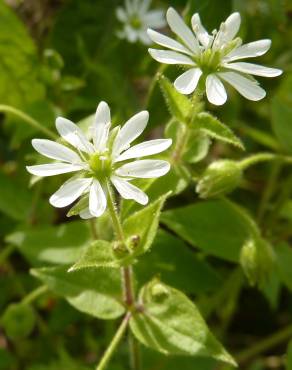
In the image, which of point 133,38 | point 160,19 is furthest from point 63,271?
point 160,19

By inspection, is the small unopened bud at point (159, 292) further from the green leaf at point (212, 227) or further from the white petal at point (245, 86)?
the white petal at point (245, 86)

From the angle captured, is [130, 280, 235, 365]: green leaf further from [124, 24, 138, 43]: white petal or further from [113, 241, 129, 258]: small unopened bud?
[124, 24, 138, 43]: white petal

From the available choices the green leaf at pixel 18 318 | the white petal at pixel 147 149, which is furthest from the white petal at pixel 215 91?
the green leaf at pixel 18 318

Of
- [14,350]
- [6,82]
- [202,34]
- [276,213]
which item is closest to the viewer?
[202,34]

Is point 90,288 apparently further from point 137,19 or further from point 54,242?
point 137,19

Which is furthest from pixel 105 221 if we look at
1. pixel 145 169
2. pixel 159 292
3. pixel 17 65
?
pixel 17 65

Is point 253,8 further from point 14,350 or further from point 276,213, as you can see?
point 14,350

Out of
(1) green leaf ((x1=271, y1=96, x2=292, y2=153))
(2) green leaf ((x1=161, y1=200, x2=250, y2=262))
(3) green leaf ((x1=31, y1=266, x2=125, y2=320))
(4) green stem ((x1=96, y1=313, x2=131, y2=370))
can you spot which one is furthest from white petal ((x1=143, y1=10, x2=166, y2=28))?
(4) green stem ((x1=96, y1=313, x2=131, y2=370))
